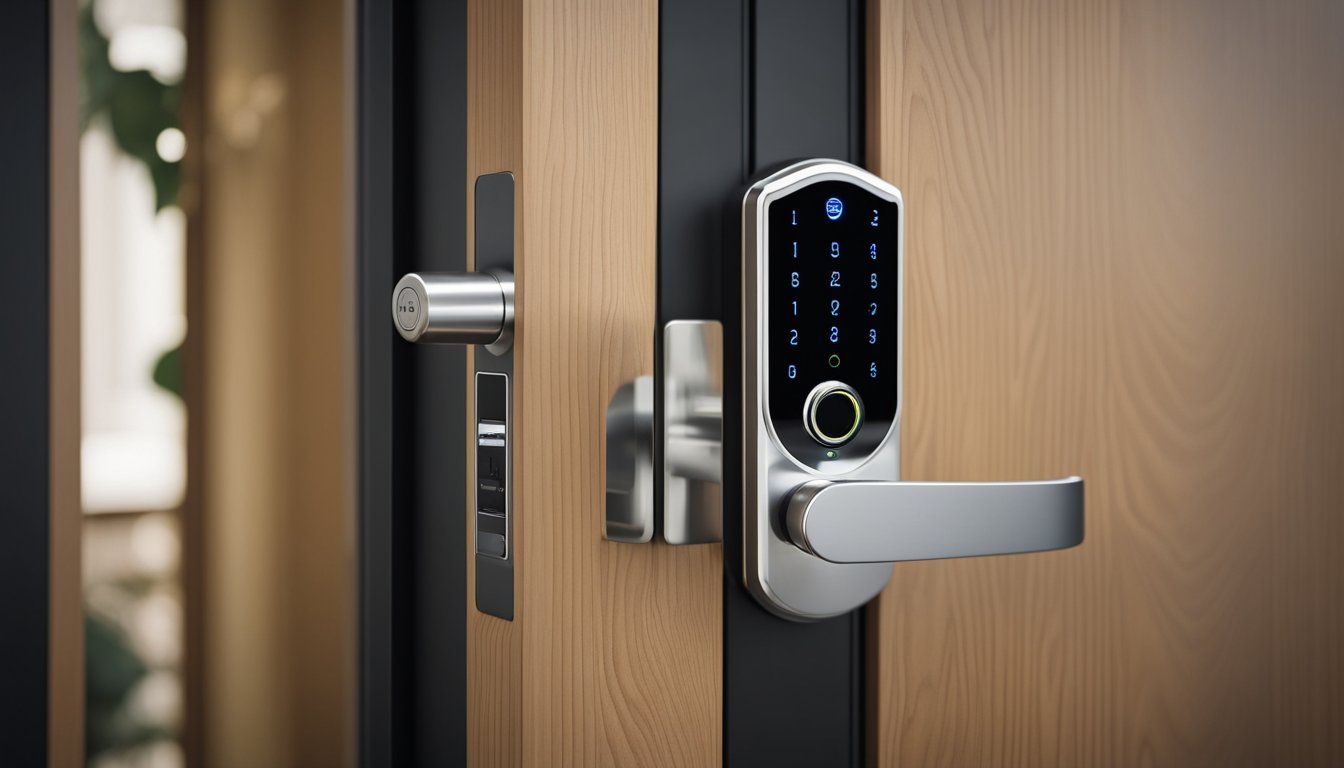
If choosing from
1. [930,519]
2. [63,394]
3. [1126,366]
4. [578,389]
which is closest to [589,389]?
[578,389]

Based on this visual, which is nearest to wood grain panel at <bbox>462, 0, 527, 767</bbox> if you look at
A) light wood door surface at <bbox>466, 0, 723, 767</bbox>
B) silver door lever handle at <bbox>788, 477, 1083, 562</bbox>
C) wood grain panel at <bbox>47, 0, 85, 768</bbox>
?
light wood door surface at <bbox>466, 0, 723, 767</bbox>

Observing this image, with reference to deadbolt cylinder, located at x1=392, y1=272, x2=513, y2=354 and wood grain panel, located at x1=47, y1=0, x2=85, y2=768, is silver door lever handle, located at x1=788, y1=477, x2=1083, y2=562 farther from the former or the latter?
wood grain panel, located at x1=47, y1=0, x2=85, y2=768

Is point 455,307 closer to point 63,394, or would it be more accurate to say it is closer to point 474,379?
point 474,379

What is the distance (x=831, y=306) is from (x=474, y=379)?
0.14m

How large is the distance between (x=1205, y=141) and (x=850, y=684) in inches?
13.3

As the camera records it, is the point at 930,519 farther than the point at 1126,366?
No

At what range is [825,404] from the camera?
1.18 ft

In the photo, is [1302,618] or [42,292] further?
[42,292]

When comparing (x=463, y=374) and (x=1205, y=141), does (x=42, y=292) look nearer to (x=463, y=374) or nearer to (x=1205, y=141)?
(x=463, y=374)

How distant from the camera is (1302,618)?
509 mm

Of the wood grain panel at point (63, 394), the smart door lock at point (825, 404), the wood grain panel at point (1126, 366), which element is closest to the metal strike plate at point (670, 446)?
the smart door lock at point (825, 404)

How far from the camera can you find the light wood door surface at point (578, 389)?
332 millimetres

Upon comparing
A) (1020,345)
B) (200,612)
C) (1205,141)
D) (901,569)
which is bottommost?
(200,612)

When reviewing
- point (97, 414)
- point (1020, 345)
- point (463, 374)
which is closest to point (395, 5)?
point (463, 374)
